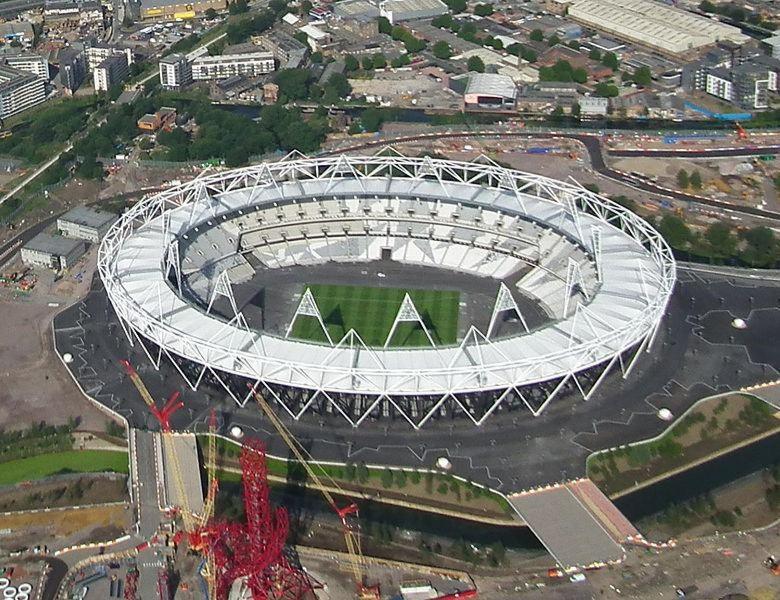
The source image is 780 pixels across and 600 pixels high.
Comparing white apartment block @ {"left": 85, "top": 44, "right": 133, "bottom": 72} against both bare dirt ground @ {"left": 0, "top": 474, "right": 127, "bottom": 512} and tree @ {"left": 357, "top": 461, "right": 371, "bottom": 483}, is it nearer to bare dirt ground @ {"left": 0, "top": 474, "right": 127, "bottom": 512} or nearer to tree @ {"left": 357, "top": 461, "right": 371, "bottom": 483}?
bare dirt ground @ {"left": 0, "top": 474, "right": 127, "bottom": 512}

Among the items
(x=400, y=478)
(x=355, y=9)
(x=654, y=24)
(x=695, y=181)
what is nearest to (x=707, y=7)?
(x=654, y=24)

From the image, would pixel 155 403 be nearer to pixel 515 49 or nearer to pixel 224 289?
pixel 224 289

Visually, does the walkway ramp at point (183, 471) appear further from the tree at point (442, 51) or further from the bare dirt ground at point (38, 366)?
the tree at point (442, 51)

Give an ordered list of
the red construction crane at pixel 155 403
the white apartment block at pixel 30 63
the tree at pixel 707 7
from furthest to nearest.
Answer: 1. the tree at pixel 707 7
2. the white apartment block at pixel 30 63
3. the red construction crane at pixel 155 403

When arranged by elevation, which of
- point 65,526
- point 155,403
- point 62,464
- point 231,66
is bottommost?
point 62,464

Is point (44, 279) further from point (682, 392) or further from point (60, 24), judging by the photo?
point (60, 24)

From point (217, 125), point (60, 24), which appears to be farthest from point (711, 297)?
point (60, 24)

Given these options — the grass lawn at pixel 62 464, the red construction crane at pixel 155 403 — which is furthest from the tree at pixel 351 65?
the grass lawn at pixel 62 464
